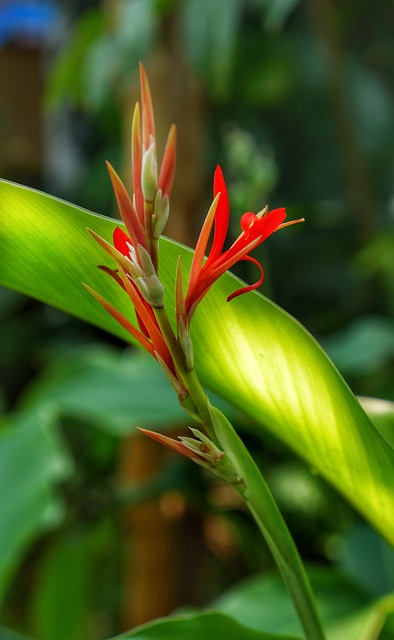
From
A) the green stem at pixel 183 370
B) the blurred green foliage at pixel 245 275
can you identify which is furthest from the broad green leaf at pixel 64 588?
the green stem at pixel 183 370

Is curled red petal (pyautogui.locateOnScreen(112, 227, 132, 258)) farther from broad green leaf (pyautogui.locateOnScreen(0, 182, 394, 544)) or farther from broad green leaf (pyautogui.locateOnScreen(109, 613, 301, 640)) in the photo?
broad green leaf (pyautogui.locateOnScreen(109, 613, 301, 640))

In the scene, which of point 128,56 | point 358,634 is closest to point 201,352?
point 358,634

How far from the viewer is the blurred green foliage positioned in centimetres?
72

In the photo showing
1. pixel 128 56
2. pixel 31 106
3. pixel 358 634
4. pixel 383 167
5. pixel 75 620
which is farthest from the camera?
pixel 31 106

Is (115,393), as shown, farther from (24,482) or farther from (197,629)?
(197,629)

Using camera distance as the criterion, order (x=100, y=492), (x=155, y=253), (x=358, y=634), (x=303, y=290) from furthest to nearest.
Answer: (x=303, y=290) → (x=100, y=492) → (x=358, y=634) → (x=155, y=253)

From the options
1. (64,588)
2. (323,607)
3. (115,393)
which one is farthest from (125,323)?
(64,588)

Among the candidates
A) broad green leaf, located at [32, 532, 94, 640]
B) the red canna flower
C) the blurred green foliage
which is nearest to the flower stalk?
the red canna flower

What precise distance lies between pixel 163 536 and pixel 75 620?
0.50ft

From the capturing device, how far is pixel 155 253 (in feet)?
0.68

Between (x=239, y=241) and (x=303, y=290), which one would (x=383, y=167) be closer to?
(x=303, y=290)

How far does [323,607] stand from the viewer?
51 centimetres

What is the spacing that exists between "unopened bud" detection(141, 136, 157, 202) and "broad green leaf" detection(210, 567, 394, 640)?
0.34m

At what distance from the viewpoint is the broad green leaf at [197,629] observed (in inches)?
11.7
